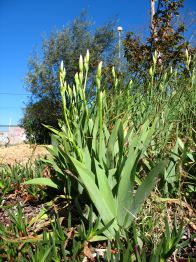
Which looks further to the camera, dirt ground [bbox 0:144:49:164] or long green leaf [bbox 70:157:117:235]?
dirt ground [bbox 0:144:49:164]

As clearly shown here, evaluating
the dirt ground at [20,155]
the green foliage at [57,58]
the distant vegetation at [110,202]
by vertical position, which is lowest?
the distant vegetation at [110,202]

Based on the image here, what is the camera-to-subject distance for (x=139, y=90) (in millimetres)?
3148

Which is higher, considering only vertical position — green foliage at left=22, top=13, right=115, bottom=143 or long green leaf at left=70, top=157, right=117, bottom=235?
green foliage at left=22, top=13, right=115, bottom=143

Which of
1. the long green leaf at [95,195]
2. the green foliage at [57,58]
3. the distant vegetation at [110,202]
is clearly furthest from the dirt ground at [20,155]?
the green foliage at [57,58]

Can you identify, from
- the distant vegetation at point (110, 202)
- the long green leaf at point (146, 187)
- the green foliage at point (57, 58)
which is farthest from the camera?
the green foliage at point (57, 58)

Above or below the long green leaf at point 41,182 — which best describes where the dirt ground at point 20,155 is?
above

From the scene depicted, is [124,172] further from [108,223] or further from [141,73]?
[141,73]

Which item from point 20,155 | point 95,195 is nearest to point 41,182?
point 95,195

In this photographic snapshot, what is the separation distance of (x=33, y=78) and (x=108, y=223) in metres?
19.1

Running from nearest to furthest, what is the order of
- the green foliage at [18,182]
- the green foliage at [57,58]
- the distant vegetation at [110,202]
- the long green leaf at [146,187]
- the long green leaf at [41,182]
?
the distant vegetation at [110,202], the long green leaf at [146,187], the long green leaf at [41,182], the green foliage at [18,182], the green foliage at [57,58]

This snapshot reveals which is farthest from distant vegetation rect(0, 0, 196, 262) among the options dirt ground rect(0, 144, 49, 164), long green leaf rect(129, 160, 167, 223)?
dirt ground rect(0, 144, 49, 164)

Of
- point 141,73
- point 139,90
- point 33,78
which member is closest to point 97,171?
point 139,90

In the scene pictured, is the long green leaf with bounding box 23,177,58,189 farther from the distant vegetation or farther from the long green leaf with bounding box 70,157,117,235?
the long green leaf with bounding box 70,157,117,235

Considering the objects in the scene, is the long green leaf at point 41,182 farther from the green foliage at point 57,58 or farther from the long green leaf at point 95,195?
the green foliage at point 57,58
